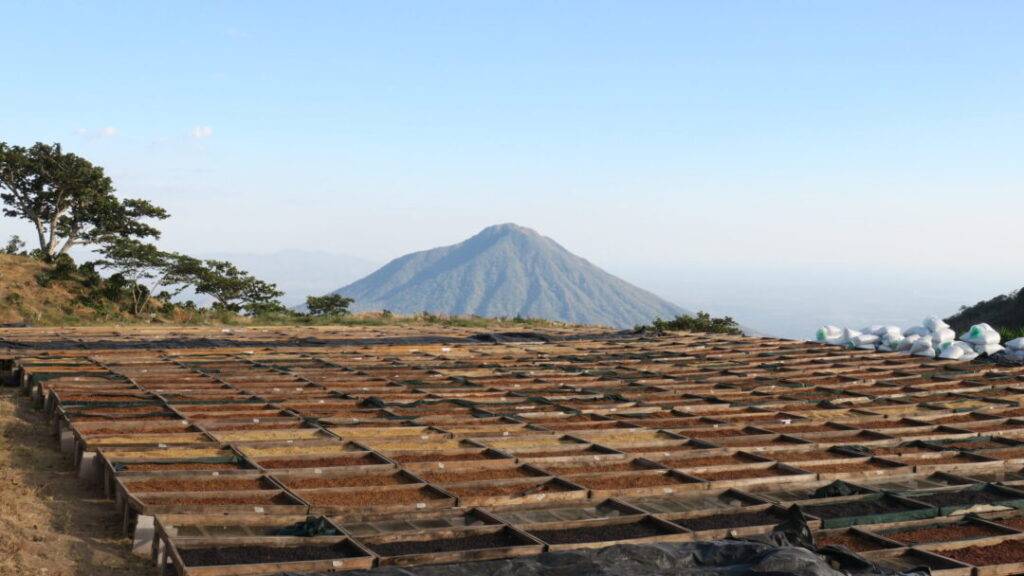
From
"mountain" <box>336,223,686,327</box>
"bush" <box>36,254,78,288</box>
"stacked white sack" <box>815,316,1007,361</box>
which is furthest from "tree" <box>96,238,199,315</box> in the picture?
"mountain" <box>336,223,686,327</box>

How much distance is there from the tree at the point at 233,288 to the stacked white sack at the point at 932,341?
620 inches

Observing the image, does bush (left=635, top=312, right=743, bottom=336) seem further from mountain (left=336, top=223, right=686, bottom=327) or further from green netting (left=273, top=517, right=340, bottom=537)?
mountain (left=336, top=223, right=686, bottom=327)

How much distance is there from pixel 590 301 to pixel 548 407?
125452 millimetres

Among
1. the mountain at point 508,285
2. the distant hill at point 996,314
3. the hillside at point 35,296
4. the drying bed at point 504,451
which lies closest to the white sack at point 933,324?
the drying bed at point 504,451

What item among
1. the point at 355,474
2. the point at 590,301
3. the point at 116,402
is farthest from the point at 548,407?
the point at 590,301

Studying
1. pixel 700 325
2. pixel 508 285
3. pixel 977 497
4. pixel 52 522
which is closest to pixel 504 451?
pixel 52 522

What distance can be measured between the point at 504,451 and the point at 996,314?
24.3 meters

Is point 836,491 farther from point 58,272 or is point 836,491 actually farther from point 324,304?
point 324,304

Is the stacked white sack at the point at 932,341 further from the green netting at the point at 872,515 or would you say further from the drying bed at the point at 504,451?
the green netting at the point at 872,515

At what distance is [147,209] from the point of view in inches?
1009

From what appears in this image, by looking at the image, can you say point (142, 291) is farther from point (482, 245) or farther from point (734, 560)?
point (482, 245)

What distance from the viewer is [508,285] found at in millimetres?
138750

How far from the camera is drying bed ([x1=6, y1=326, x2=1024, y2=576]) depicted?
4645 mm

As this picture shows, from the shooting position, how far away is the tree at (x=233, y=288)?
25164 mm
